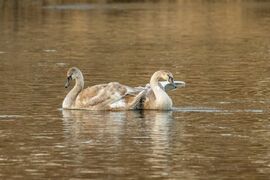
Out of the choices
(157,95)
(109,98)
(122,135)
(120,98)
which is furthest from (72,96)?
(122,135)

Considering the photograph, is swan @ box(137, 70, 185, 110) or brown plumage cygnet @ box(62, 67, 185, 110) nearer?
swan @ box(137, 70, 185, 110)

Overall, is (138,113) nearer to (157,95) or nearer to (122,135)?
(157,95)

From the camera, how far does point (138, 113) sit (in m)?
22.7

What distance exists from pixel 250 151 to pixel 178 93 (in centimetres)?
847

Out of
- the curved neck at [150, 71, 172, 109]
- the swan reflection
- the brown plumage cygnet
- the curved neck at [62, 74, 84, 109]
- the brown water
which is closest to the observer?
the brown water

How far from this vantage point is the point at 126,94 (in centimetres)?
2306

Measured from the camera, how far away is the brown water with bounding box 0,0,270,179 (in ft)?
54.5

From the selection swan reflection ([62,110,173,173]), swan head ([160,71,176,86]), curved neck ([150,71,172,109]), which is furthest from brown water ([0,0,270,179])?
swan head ([160,71,176,86])

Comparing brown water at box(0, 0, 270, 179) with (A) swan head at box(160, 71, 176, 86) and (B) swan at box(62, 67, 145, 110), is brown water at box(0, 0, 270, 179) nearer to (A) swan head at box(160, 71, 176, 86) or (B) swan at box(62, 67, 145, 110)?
(B) swan at box(62, 67, 145, 110)

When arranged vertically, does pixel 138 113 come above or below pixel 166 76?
below

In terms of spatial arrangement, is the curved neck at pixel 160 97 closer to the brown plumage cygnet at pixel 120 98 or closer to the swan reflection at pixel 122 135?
the brown plumage cygnet at pixel 120 98

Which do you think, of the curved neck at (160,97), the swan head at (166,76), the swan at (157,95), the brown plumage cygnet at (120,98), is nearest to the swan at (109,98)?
the brown plumage cygnet at (120,98)

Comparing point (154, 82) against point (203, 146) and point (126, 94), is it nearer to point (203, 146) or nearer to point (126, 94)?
point (126, 94)

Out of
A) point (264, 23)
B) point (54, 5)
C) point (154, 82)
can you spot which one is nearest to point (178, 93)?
point (154, 82)
